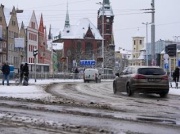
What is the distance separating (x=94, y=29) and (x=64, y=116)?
150 m

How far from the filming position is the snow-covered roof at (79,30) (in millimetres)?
159250

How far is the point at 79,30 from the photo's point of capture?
161125mm

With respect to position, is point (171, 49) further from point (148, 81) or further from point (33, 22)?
point (33, 22)

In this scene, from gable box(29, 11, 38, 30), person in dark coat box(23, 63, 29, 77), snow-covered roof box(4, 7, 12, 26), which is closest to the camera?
person in dark coat box(23, 63, 29, 77)

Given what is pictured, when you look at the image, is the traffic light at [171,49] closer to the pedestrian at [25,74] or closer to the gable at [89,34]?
the pedestrian at [25,74]

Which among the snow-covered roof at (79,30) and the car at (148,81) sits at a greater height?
the snow-covered roof at (79,30)

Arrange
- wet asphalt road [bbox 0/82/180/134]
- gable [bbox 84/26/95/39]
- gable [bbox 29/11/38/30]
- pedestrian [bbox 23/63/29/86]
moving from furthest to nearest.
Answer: gable [bbox 84/26/95/39]
gable [bbox 29/11/38/30]
pedestrian [bbox 23/63/29/86]
wet asphalt road [bbox 0/82/180/134]

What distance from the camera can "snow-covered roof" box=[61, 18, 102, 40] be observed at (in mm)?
159250

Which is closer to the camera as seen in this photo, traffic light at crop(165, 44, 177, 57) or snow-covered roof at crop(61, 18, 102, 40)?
traffic light at crop(165, 44, 177, 57)

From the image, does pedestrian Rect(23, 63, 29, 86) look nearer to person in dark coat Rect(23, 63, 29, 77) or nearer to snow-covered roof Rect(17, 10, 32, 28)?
person in dark coat Rect(23, 63, 29, 77)

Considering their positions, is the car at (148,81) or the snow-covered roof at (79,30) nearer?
the car at (148,81)

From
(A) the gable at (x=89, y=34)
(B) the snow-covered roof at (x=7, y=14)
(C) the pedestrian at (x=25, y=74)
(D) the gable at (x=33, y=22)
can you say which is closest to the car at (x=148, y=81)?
(C) the pedestrian at (x=25, y=74)

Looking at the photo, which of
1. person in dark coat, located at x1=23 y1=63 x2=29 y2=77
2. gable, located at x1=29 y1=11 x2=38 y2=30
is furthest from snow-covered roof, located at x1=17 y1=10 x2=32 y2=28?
person in dark coat, located at x1=23 y1=63 x2=29 y2=77

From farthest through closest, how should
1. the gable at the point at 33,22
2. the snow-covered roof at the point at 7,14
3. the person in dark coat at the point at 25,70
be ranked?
1. the gable at the point at 33,22
2. the snow-covered roof at the point at 7,14
3. the person in dark coat at the point at 25,70
